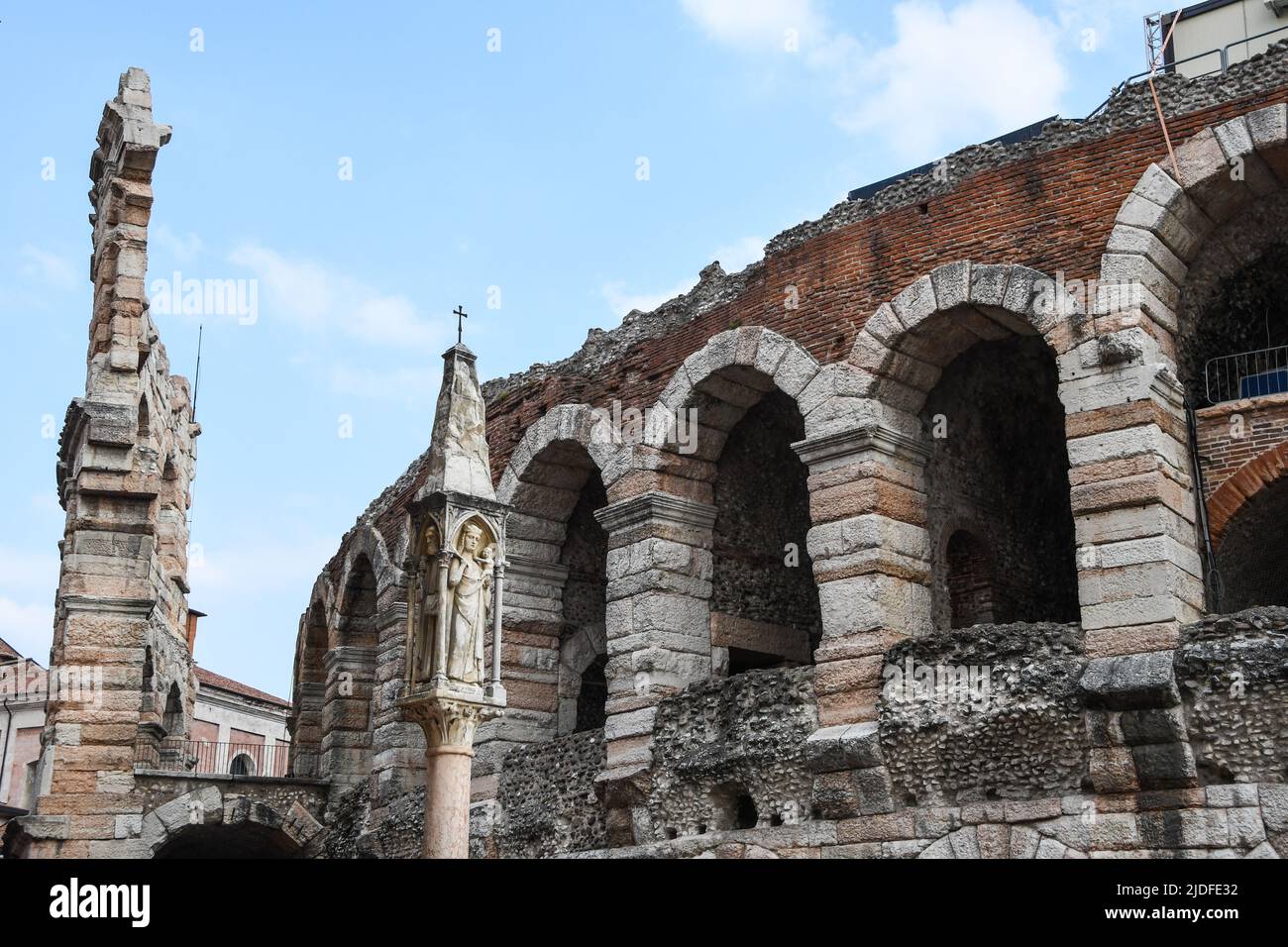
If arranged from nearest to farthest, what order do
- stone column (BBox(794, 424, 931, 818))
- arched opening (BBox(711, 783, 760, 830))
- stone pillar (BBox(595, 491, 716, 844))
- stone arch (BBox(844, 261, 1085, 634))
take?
stone column (BBox(794, 424, 931, 818)), stone arch (BBox(844, 261, 1085, 634)), arched opening (BBox(711, 783, 760, 830)), stone pillar (BBox(595, 491, 716, 844))

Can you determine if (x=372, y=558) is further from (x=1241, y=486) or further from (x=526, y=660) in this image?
(x=1241, y=486)

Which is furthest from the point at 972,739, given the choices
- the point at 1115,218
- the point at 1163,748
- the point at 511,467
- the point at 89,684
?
the point at 89,684

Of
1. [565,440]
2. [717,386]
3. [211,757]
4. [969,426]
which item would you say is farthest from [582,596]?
[211,757]

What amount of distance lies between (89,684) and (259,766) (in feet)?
69.2

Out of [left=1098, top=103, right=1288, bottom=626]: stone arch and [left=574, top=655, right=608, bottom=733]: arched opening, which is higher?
[left=1098, top=103, right=1288, bottom=626]: stone arch

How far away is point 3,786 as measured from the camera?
3153cm

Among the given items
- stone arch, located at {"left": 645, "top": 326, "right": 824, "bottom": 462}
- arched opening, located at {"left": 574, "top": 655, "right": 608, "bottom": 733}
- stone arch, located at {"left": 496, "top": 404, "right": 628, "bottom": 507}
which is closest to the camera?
stone arch, located at {"left": 645, "top": 326, "right": 824, "bottom": 462}

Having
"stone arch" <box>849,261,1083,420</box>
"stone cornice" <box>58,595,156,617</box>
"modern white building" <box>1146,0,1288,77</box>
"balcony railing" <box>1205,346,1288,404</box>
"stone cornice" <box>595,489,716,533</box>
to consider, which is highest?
"modern white building" <box>1146,0,1288,77</box>

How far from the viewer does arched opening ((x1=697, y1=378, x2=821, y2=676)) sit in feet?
46.2

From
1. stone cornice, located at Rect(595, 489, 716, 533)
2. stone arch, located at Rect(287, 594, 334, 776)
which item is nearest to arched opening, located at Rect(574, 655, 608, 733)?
stone cornice, located at Rect(595, 489, 716, 533)

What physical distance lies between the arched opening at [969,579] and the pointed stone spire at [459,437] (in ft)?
16.5

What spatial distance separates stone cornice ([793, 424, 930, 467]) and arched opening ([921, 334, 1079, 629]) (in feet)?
0.97

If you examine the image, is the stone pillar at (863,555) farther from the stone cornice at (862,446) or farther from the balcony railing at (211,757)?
the balcony railing at (211,757)

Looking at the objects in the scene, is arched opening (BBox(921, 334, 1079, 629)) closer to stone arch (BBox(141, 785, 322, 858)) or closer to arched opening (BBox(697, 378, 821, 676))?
arched opening (BBox(697, 378, 821, 676))
